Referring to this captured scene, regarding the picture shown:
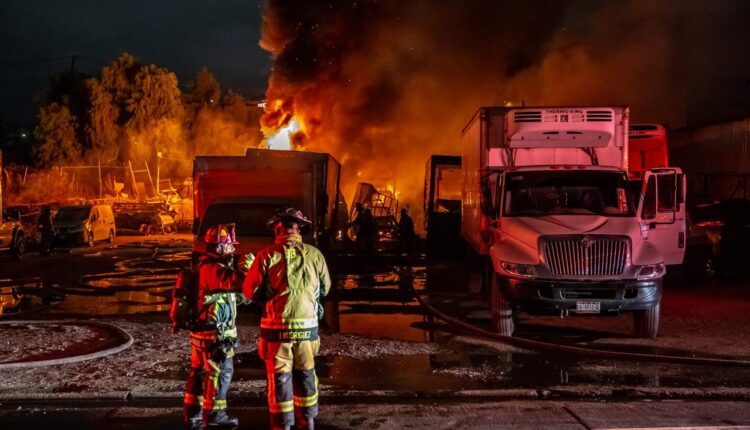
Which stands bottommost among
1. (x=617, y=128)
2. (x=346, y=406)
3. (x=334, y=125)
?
(x=346, y=406)

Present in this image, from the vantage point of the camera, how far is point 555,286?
8625mm

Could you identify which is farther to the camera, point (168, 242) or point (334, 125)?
point (334, 125)

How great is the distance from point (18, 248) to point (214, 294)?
17449mm

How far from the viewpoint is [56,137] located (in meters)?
43.2

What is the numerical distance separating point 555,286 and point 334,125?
24293 mm

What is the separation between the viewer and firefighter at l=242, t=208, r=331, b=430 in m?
4.78

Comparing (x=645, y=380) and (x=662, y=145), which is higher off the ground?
(x=662, y=145)

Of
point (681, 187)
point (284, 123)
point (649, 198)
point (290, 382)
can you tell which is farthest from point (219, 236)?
point (284, 123)

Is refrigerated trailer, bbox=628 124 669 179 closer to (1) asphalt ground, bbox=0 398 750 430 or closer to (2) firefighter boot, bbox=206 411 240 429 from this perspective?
(1) asphalt ground, bbox=0 398 750 430

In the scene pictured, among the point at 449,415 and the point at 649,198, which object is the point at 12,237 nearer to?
the point at 649,198

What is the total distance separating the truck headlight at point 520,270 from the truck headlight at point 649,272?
1227 millimetres

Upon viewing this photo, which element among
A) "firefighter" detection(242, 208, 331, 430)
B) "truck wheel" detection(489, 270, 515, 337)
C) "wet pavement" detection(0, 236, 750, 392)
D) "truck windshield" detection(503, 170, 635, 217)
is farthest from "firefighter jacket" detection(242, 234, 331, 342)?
"truck windshield" detection(503, 170, 635, 217)

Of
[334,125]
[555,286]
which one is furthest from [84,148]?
[555,286]

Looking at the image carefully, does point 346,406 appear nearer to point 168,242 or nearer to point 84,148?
point 168,242
